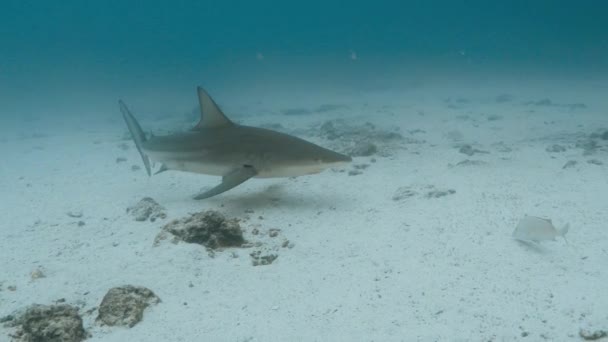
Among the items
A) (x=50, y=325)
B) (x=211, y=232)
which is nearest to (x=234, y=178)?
(x=211, y=232)

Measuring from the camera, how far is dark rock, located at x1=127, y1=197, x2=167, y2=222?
586 cm

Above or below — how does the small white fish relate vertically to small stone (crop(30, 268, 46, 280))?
above

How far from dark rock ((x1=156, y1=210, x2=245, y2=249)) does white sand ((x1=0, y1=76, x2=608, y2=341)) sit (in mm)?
163

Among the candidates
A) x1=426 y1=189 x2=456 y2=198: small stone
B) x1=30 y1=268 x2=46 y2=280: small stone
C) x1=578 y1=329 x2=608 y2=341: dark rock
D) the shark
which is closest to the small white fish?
x1=578 y1=329 x2=608 y2=341: dark rock

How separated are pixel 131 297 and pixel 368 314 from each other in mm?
2000

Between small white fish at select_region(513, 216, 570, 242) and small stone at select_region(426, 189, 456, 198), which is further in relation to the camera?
small stone at select_region(426, 189, 456, 198)

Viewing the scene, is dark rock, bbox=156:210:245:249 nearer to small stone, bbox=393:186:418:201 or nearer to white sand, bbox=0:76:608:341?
white sand, bbox=0:76:608:341

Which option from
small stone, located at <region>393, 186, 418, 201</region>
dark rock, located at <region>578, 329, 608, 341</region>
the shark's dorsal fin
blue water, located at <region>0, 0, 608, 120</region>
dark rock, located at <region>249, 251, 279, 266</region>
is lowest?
dark rock, located at <region>578, 329, 608, 341</region>

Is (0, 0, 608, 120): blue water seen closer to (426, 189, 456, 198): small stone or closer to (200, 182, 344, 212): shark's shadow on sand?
(200, 182, 344, 212): shark's shadow on sand

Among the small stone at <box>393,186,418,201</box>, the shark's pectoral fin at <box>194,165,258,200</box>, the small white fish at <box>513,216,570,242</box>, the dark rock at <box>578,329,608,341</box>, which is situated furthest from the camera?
the small stone at <box>393,186,418,201</box>

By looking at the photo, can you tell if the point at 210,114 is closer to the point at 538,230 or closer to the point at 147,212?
the point at 147,212

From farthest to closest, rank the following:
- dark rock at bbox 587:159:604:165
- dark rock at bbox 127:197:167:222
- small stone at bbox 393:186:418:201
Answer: dark rock at bbox 587:159:604:165 → small stone at bbox 393:186:418:201 → dark rock at bbox 127:197:167:222

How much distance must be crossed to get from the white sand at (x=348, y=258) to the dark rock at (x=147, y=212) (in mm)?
183

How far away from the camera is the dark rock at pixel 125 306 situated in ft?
10.6
